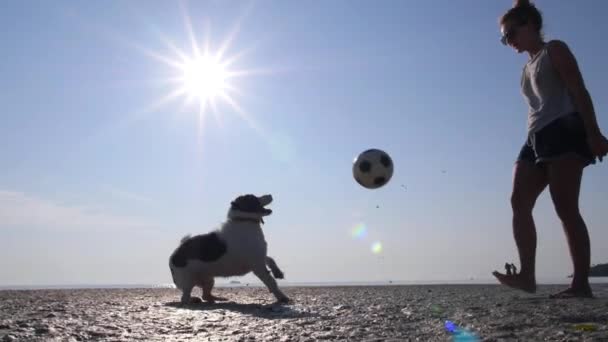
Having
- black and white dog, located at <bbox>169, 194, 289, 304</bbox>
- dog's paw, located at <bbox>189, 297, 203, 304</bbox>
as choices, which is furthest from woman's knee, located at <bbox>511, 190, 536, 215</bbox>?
dog's paw, located at <bbox>189, 297, 203, 304</bbox>

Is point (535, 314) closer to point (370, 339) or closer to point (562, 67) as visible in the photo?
point (370, 339)

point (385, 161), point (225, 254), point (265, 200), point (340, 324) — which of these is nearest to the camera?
point (340, 324)

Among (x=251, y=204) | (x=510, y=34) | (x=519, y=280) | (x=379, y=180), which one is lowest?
(x=519, y=280)

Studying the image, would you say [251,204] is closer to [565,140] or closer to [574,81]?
[565,140]

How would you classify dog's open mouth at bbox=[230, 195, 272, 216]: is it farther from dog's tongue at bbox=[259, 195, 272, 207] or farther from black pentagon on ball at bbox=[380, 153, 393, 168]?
black pentagon on ball at bbox=[380, 153, 393, 168]

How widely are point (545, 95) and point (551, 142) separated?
0.43 meters

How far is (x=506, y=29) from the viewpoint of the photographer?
5293mm

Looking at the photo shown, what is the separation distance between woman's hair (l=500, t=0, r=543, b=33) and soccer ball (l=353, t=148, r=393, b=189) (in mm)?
2660

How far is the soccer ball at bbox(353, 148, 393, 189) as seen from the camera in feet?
24.5

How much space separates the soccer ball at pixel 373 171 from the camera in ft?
24.5

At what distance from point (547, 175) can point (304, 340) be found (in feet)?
9.82

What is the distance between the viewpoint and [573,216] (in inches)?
189

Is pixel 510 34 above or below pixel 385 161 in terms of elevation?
above

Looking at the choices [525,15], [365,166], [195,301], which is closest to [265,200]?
[365,166]
